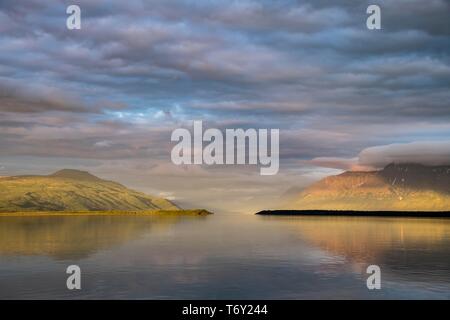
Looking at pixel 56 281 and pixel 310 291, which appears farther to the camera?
pixel 56 281

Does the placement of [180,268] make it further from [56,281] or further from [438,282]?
[438,282]

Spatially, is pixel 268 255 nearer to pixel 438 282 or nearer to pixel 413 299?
pixel 438 282

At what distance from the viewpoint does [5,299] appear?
56312 millimetres

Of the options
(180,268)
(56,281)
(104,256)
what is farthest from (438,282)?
(104,256)

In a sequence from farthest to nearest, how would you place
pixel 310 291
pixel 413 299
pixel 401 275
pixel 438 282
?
1. pixel 401 275
2. pixel 438 282
3. pixel 310 291
4. pixel 413 299

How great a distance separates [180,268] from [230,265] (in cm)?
866

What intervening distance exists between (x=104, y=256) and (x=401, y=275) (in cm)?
5302
